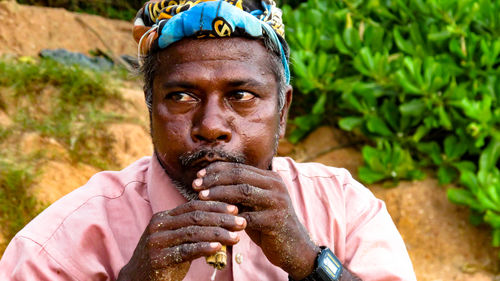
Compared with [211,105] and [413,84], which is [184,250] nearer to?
[211,105]

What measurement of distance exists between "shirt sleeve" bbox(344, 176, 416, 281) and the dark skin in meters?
0.15

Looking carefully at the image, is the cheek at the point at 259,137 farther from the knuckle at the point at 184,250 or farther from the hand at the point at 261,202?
the knuckle at the point at 184,250

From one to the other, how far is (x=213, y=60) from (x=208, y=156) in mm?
368

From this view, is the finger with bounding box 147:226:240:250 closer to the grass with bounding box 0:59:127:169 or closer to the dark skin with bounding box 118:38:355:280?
the dark skin with bounding box 118:38:355:280

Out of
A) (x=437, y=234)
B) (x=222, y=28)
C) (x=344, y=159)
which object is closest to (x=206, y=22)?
(x=222, y=28)

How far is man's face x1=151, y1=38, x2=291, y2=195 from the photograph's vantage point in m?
2.31

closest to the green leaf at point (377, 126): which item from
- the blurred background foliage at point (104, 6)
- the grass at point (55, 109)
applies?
the grass at point (55, 109)

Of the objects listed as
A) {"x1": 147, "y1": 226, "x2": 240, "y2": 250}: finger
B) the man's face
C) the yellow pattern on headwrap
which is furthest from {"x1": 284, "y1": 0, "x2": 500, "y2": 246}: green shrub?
{"x1": 147, "y1": 226, "x2": 240, "y2": 250}: finger

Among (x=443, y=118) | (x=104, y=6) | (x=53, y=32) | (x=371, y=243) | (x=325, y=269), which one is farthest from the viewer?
(x=104, y=6)

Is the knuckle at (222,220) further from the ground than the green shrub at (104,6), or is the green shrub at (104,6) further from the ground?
the knuckle at (222,220)

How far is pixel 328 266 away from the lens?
2.25 metres

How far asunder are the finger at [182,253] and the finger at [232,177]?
0.20 m

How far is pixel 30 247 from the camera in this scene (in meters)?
2.29

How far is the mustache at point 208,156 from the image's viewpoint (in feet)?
7.40
